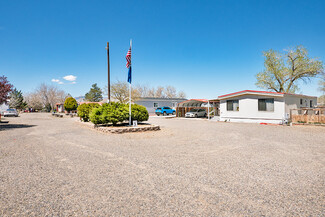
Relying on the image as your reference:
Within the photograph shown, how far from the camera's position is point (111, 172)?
14.1 ft

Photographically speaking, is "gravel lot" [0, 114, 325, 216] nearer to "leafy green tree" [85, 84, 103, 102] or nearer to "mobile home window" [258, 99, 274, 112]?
"mobile home window" [258, 99, 274, 112]

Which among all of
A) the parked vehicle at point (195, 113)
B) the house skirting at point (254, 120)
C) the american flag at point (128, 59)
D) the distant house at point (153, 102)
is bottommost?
the house skirting at point (254, 120)

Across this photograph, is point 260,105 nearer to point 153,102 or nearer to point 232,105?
point 232,105

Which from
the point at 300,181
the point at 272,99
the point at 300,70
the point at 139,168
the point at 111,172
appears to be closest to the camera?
the point at 300,181

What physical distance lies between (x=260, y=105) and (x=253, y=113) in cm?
96

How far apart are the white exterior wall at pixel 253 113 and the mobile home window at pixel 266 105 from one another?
24 centimetres

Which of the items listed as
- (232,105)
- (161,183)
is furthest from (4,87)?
(232,105)

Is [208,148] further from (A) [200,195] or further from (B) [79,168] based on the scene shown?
(B) [79,168]

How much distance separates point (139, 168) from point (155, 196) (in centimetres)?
152

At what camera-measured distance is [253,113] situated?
17609 mm

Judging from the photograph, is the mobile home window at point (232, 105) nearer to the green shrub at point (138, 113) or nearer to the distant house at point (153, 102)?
the green shrub at point (138, 113)

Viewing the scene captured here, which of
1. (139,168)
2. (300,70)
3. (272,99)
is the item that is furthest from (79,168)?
(300,70)

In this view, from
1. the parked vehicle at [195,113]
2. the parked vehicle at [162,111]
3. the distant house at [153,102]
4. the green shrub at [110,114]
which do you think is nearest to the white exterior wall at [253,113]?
the parked vehicle at [195,113]

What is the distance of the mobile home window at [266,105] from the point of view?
16641mm
